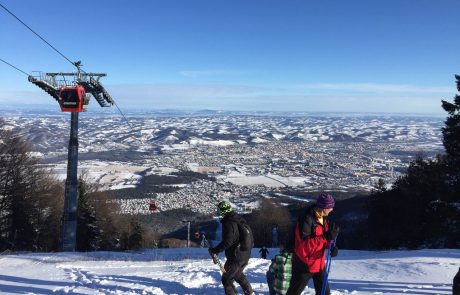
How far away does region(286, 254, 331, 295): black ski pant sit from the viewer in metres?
5.11

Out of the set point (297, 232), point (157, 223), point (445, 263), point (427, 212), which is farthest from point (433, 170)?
point (157, 223)

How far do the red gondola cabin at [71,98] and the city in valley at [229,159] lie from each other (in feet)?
37.2

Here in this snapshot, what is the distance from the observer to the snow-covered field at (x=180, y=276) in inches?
293

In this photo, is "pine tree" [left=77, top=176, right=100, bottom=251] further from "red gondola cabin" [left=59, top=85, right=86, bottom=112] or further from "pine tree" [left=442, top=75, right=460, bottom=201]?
"pine tree" [left=442, top=75, right=460, bottom=201]

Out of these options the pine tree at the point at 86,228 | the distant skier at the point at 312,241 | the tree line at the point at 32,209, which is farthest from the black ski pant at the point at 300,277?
the pine tree at the point at 86,228

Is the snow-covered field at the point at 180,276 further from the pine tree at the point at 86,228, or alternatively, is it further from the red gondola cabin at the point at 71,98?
the pine tree at the point at 86,228

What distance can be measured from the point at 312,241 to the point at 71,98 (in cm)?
1419

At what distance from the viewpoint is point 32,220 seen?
2455cm

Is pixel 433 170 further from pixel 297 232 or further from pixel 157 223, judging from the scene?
pixel 157 223

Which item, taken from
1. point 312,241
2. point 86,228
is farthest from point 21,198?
point 312,241

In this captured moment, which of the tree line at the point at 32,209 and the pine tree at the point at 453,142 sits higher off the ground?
the pine tree at the point at 453,142

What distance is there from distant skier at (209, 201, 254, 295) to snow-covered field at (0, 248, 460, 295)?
1.44 meters

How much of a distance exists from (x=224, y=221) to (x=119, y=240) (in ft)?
77.5

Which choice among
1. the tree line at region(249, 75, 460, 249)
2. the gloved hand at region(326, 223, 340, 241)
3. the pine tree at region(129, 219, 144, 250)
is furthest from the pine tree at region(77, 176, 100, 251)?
the gloved hand at region(326, 223, 340, 241)
